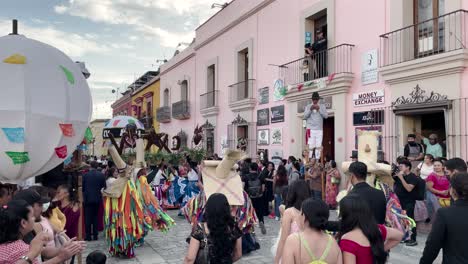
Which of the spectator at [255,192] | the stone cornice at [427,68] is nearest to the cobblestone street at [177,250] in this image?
the spectator at [255,192]

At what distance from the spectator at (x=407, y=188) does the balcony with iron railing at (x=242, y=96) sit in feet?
28.2

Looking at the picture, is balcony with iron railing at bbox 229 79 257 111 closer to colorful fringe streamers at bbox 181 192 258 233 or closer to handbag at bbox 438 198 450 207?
handbag at bbox 438 198 450 207

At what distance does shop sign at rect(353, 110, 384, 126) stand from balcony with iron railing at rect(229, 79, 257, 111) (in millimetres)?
5289

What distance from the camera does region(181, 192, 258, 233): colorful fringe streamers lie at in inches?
219

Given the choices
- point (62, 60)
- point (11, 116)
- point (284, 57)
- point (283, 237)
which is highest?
point (284, 57)

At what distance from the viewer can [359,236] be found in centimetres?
276

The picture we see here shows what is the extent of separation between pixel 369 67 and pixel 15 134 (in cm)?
854

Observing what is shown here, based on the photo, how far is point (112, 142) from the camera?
6.99m

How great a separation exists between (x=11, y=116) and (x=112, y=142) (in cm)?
317

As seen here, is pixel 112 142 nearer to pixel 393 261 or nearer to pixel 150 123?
pixel 393 261

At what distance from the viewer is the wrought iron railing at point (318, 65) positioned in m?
11.0

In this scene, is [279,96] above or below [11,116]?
above

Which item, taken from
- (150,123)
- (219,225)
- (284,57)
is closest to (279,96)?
(284,57)

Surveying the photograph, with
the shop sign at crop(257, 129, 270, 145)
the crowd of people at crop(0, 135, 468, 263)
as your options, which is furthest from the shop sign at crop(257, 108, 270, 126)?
A: the crowd of people at crop(0, 135, 468, 263)
